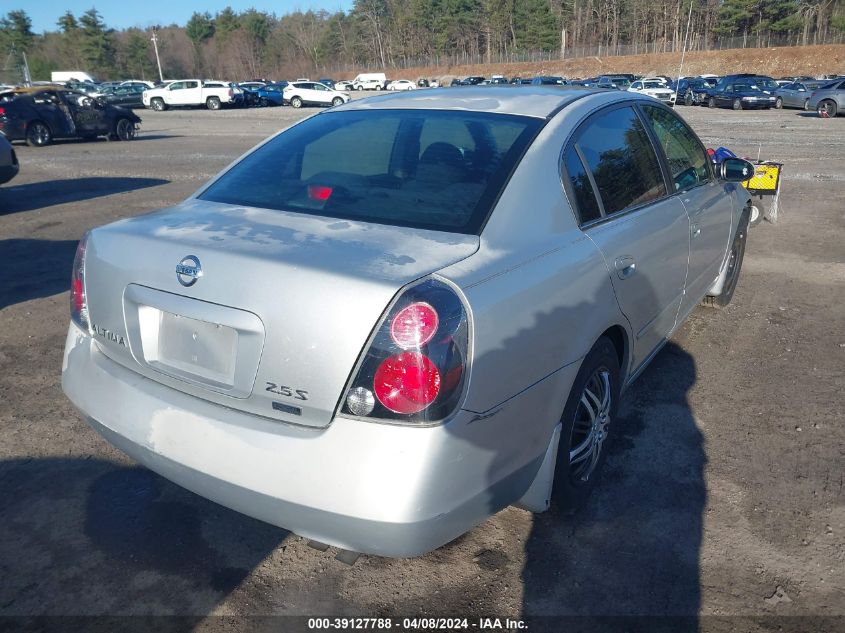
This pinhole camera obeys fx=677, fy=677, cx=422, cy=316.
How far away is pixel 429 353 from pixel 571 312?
809 mm

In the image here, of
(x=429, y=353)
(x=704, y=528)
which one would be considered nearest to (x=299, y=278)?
(x=429, y=353)

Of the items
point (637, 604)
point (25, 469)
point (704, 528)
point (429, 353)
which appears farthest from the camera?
point (25, 469)

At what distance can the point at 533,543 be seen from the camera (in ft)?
9.43

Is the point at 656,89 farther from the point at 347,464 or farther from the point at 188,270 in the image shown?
the point at 347,464

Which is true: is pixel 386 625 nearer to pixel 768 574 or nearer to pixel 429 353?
pixel 429 353

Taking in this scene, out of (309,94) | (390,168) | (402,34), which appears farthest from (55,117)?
(402,34)

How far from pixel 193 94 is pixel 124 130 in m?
21.3

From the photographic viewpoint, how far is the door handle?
301 cm

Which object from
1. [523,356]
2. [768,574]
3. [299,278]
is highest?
[299,278]

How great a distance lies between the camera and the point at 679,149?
167 inches

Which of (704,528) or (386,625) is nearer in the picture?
(386,625)

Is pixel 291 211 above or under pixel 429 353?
above

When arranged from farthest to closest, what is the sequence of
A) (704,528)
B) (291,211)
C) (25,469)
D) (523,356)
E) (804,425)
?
(804,425) < (25,469) < (704,528) < (291,211) < (523,356)

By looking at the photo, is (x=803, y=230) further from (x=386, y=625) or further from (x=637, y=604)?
(x=386, y=625)
